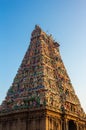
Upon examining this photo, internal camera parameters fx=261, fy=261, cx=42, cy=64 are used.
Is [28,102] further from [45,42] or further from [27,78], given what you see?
[45,42]

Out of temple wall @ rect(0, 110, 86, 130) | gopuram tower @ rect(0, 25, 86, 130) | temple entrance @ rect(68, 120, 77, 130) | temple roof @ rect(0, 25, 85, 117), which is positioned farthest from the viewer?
temple entrance @ rect(68, 120, 77, 130)

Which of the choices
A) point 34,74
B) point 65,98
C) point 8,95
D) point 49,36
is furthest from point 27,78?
point 49,36

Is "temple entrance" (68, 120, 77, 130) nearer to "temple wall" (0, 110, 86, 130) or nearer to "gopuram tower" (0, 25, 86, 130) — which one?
"gopuram tower" (0, 25, 86, 130)

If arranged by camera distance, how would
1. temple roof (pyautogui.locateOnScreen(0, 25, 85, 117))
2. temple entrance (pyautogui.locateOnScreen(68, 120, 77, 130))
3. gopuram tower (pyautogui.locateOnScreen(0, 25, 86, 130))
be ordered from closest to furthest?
gopuram tower (pyautogui.locateOnScreen(0, 25, 86, 130)) → temple roof (pyautogui.locateOnScreen(0, 25, 85, 117)) → temple entrance (pyautogui.locateOnScreen(68, 120, 77, 130))

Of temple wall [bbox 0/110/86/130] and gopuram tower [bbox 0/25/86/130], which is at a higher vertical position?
gopuram tower [bbox 0/25/86/130]

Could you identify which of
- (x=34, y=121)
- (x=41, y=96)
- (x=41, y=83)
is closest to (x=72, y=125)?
(x=34, y=121)

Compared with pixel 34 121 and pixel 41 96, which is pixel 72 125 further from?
pixel 41 96

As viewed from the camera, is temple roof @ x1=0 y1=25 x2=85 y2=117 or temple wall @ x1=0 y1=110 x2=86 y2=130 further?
temple roof @ x1=0 y1=25 x2=85 y2=117

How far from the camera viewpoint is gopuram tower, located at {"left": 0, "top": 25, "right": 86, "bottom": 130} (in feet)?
143

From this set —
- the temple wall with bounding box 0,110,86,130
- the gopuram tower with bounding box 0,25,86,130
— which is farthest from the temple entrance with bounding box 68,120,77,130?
the temple wall with bounding box 0,110,86,130

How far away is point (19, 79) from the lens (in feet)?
168

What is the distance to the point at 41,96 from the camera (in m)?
44.3

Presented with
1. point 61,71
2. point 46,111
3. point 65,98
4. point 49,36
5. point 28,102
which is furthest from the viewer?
point 49,36

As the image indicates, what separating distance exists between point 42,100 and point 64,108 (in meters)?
5.22
